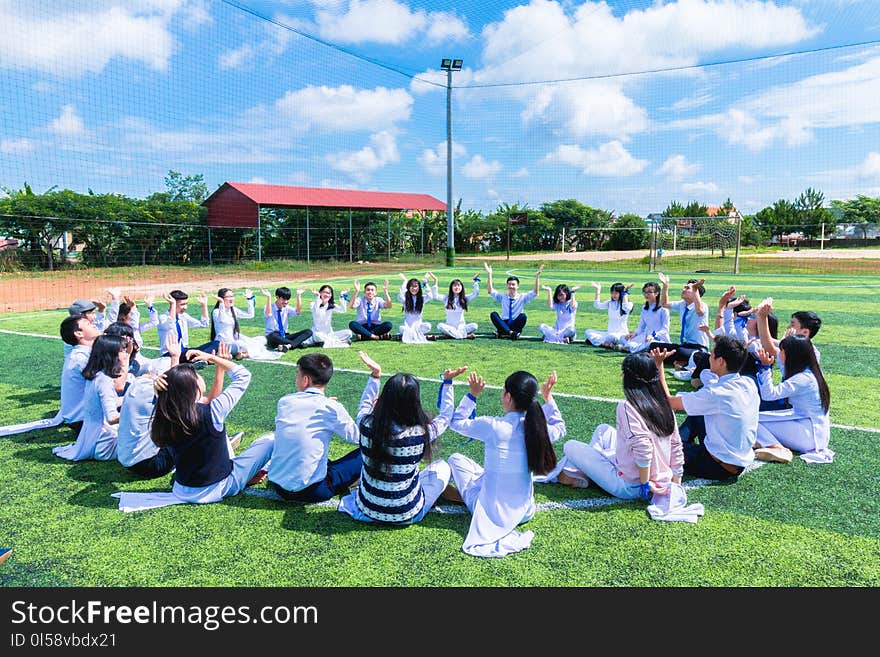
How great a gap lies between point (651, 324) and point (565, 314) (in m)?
1.62

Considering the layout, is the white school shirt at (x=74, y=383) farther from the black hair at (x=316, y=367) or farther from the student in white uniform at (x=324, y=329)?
the student in white uniform at (x=324, y=329)

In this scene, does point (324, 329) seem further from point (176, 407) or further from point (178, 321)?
point (176, 407)

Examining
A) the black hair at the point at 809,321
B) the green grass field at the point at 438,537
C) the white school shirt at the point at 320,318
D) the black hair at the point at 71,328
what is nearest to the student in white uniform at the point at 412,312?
the white school shirt at the point at 320,318

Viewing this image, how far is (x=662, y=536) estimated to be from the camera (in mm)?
3998

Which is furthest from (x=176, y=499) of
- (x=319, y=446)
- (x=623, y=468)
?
(x=623, y=468)

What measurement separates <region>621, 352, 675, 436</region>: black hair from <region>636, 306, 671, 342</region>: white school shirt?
6200mm

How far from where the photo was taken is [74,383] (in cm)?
584

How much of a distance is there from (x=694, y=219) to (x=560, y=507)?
35.7 m

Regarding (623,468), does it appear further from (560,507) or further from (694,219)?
(694,219)

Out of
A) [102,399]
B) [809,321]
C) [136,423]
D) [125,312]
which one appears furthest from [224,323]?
[809,321]

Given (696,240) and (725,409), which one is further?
(696,240)

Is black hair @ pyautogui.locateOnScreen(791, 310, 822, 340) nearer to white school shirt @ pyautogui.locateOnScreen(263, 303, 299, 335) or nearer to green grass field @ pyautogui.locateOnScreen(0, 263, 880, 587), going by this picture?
green grass field @ pyautogui.locateOnScreen(0, 263, 880, 587)

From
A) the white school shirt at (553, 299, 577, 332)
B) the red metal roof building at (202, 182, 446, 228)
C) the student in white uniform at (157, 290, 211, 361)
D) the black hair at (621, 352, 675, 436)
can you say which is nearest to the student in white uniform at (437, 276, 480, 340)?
the white school shirt at (553, 299, 577, 332)

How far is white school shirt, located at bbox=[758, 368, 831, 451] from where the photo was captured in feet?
A: 17.1
